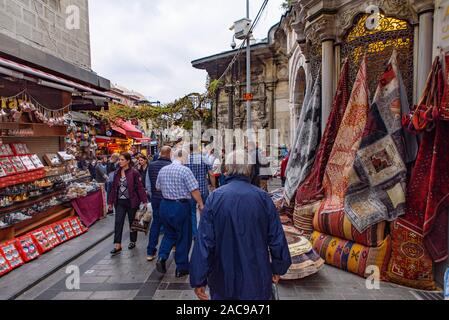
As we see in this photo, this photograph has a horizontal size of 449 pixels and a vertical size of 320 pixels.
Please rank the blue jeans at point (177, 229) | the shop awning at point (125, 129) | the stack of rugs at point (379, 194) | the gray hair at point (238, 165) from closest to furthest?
the gray hair at point (238, 165)
the stack of rugs at point (379, 194)
the blue jeans at point (177, 229)
the shop awning at point (125, 129)

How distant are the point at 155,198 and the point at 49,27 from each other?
5.69 m

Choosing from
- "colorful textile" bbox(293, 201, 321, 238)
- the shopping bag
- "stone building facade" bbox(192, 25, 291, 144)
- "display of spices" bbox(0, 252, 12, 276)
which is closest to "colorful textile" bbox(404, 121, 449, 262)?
"colorful textile" bbox(293, 201, 321, 238)

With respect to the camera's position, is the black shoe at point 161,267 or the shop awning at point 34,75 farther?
the black shoe at point 161,267

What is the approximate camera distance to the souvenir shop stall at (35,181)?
4.89 m

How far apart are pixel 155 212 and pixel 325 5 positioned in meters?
4.72

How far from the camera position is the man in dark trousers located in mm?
4828

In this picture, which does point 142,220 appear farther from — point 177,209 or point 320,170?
point 320,170

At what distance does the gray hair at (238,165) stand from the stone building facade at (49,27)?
565 cm

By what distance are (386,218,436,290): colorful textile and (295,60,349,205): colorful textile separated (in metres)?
1.51

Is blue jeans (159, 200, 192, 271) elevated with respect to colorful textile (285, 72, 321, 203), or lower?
lower

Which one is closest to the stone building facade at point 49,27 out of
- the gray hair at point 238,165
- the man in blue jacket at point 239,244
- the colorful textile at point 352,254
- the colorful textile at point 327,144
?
the gray hair at point 238,165

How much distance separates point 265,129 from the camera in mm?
14109

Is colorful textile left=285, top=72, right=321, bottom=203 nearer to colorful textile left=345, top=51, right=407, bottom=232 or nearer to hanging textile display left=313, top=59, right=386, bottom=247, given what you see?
hanging textile display left=313, top=59, right=386, bottom=247

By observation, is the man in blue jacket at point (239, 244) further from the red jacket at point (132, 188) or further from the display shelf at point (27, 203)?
the display shelf at point (27, 203)
